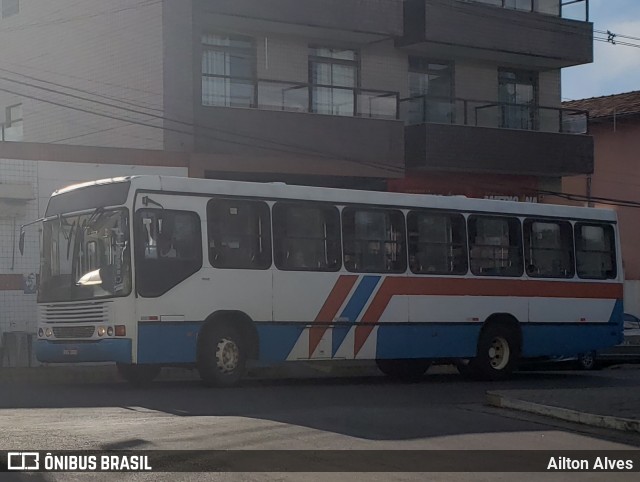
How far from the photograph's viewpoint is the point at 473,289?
70.6 feet

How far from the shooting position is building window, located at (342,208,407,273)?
1994 centimetres

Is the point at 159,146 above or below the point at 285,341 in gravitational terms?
above

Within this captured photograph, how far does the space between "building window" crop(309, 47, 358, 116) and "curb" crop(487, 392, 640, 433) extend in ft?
49.2

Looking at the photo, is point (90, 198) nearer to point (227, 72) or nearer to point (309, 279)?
point (309, 279)

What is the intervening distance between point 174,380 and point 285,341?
2950mm

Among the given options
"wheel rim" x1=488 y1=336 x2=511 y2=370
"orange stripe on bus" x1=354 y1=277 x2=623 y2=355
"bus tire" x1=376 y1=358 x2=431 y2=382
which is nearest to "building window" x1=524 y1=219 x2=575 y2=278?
"orange stripe on bus" x1=354 y1=277 x2=623 y2=355

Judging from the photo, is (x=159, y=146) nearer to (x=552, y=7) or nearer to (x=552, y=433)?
(x=552, y=7)

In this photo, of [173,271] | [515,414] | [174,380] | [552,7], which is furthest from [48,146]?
[552,7]

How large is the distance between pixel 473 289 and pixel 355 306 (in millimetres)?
2772

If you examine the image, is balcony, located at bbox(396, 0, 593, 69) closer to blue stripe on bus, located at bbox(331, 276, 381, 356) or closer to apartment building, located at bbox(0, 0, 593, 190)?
apartment building, located at bbox(0, 0, 593, 190)

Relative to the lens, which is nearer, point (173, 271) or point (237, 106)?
point (173, 271)

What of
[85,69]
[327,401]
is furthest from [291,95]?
[327,401]

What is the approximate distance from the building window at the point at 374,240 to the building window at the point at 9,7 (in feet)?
56.6

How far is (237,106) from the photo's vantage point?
28203mm
